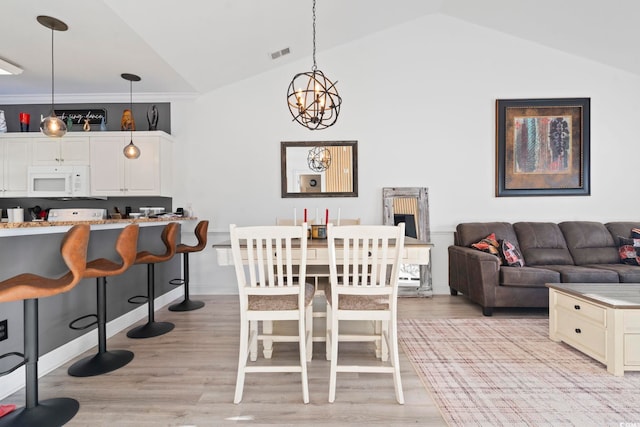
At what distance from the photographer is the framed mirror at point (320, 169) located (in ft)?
14.6

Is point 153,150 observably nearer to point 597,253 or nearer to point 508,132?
point 508,132

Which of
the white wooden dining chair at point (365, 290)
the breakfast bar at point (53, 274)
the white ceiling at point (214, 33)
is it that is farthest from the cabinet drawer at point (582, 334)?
the breakfast bar at point (53, 274)

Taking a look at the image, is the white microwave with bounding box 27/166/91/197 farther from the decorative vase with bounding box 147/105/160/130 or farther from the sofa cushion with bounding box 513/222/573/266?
the sofa cushion with bounding box 513/222/573/266

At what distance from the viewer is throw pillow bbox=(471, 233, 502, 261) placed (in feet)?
12.2

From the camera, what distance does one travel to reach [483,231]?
13.4ft

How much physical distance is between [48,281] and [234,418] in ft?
4.28

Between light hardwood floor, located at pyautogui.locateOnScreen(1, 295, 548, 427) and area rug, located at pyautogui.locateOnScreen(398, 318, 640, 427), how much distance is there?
A: 0.17 meters

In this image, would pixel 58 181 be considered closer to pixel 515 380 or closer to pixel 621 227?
pixel 515 380

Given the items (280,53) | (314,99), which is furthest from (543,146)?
(280,53)

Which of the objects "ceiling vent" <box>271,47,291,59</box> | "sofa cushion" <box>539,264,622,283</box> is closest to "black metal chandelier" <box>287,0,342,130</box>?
"ceiling vent" <box>271,47,291,59</box>

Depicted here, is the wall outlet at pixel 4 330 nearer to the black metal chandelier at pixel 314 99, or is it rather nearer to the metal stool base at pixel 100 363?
the metal stool base at pixel 100 363

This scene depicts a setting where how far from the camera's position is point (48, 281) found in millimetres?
1847

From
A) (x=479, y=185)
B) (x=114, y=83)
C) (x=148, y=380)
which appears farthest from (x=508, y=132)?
(x=114, y=83)

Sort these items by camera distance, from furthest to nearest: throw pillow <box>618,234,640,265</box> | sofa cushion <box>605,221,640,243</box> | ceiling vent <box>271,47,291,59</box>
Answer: ceiling vent <box>271,47,291,59</box> → sofa cushion <box>605,221,640,243</box> → throw pillow <box>618,234,640,265</box>
